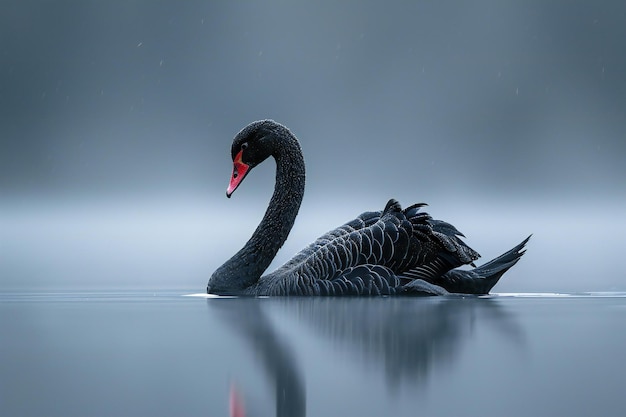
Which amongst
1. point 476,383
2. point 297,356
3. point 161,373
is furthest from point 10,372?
point 476,383

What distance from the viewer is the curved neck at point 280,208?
5.74 m

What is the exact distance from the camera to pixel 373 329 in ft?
10.5

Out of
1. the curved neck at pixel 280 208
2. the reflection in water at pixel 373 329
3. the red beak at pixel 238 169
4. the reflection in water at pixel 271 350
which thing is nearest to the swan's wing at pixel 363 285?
the reflection in water at pixel 373 329

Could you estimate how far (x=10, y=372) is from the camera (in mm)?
2240

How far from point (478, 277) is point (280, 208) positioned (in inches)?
54.4

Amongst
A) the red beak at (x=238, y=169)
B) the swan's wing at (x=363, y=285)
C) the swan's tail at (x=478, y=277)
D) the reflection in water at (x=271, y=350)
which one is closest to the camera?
the reflection in water at (x=271, y=350)

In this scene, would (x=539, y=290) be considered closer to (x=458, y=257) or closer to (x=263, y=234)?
(x=458, y=257)

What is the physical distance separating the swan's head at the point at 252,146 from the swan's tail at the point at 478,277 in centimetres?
145

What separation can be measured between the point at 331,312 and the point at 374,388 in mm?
2123

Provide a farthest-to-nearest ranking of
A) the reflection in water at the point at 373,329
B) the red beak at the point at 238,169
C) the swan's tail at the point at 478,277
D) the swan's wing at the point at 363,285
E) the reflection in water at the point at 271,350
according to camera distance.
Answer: the red beak at the point at 238,169, the swan's tail at the point at 478,277, the swan's wing at the point at 363,285, the reflection in water at the point at 373,329, the reflection in water at the point at 271,350

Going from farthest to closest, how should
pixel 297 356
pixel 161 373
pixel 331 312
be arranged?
pixel 331 312 < pixel 297 356 < pixel 161 373

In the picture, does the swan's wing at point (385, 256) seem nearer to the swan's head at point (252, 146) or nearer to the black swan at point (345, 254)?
the black swan at point (345, 254)

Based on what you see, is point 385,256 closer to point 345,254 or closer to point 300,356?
point 345,254

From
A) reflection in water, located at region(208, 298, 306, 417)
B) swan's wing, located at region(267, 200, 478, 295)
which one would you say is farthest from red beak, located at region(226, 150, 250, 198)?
reflection in water, located at region(208, 298, 306, 417)
